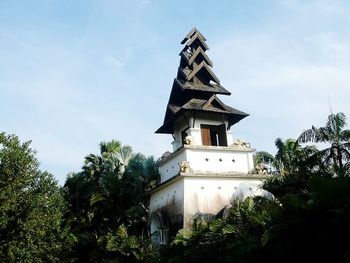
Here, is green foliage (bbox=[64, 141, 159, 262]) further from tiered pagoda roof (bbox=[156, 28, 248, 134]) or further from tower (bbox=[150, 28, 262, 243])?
tiered pagoda roof (bbox=[156, 28, 248, 134])

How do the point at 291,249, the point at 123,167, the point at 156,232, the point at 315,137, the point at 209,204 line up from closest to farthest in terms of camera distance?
the point at 291,249 → the point at 209,204 → the point at 156,232 → the point at 315,137 → the point at 123,167

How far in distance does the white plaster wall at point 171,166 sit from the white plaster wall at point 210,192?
1375 millimetres

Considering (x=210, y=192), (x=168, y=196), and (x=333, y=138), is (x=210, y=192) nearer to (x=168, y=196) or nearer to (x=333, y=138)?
(x=168, y=196)

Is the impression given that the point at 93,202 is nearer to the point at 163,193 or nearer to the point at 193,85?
the point at 163,193

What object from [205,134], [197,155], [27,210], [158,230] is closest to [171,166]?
[197,155]

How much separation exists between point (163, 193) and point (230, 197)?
10.8 ft

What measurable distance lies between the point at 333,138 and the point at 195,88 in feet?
23.0

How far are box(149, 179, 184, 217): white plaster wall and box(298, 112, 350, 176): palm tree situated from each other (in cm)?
704

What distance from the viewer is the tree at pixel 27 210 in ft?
66.7

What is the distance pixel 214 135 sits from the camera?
2302 cm

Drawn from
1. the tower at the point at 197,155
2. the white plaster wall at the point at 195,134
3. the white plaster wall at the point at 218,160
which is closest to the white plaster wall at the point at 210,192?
the tower at the point at 197,155

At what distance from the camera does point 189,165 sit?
67.4 ft

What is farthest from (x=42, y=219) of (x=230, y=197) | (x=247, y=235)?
(x=247, y=235)

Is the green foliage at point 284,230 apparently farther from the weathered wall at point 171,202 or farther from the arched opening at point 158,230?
the arched opening at point 158,230
